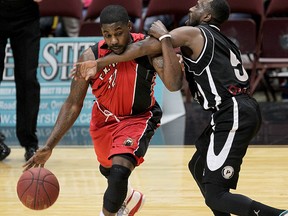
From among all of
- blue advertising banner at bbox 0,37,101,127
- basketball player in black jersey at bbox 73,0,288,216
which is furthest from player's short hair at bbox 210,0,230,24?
blue advertising banner at bbox 0,37,101,127

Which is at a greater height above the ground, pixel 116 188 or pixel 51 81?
pixel 116 188

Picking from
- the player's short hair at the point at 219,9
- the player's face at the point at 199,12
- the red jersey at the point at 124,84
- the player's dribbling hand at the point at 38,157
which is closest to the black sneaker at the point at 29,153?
the red jersey at the point at 124,84

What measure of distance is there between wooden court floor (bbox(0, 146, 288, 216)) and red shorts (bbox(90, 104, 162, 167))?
26.1 inches

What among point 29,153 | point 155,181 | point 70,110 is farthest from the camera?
point 29,153

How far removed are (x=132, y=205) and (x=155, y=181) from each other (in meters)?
1.24

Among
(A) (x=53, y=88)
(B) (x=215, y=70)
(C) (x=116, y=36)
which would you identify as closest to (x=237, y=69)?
(B) (x=215, y=70)

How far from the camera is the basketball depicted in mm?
4938

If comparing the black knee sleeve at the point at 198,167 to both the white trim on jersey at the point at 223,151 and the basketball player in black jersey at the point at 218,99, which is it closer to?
the basketball player in black jersey at the point at 218,99

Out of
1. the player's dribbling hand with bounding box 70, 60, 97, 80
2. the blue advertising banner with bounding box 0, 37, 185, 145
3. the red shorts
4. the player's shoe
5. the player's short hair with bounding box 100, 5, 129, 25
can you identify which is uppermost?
the player's short hair with bounding box 100, 5, 129, 25

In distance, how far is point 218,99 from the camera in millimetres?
4766

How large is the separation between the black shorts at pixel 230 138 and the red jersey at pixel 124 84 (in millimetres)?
684

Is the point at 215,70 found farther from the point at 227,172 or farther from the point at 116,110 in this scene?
the point at 116,110

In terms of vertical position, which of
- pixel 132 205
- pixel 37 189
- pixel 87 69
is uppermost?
pixel 87 69

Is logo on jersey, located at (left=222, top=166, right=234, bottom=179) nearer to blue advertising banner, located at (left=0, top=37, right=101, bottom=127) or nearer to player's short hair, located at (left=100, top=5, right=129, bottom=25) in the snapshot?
player's short hair, located at (left=100, top=5, right=129, bottom=25)
